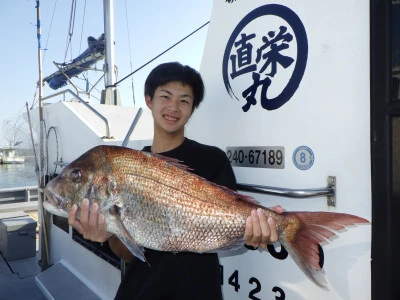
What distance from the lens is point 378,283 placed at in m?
1.39

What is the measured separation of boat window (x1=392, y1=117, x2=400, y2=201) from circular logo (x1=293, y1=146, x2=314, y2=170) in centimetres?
39

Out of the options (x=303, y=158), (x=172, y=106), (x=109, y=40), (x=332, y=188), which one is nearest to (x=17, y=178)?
(x=109, y=40)

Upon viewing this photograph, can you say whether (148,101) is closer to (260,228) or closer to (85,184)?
(85,184)

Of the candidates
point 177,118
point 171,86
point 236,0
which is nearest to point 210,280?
point 177,118

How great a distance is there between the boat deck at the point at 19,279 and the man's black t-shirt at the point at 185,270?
9.95 ft

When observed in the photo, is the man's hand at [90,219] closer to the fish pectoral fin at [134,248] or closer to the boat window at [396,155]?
the fish pectoral fin at [134,248]

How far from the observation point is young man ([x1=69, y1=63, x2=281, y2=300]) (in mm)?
1508

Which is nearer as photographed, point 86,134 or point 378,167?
point 378,167

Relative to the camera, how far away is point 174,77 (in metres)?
1.91

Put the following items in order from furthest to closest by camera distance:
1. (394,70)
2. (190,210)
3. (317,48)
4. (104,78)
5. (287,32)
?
(104,78), (287,32), (317,48), (190,210), (394,70)

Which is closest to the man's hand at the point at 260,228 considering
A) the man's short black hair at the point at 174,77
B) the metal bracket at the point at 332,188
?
the metal bracket at the point at 332,188

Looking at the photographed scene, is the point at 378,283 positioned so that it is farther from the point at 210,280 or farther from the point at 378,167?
the point at 210,280

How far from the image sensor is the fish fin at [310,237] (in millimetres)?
1329

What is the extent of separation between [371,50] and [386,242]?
84 centimetres
